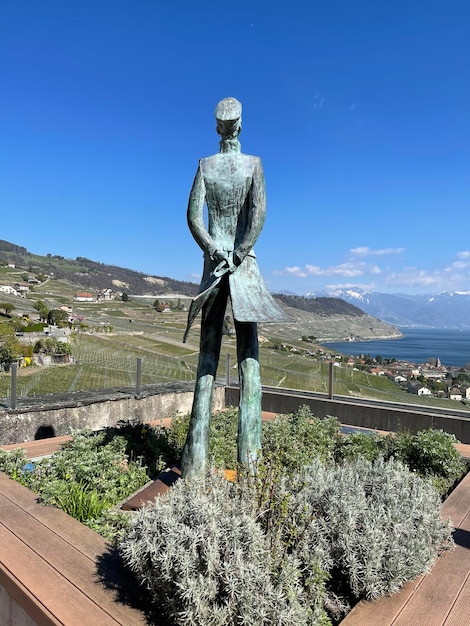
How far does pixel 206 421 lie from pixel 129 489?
3.47 feet

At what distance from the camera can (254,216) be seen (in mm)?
4266

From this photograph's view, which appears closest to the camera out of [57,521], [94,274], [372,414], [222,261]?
[57,521]

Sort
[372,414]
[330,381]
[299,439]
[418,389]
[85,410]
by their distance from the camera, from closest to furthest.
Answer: [299,439], [85,410], [372,414], [418,389], [330,381]

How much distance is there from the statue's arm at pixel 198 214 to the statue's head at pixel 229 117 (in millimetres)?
452

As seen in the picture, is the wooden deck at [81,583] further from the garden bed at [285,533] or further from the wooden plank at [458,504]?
the wooden plank at [458,504]

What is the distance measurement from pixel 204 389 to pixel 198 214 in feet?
5.71

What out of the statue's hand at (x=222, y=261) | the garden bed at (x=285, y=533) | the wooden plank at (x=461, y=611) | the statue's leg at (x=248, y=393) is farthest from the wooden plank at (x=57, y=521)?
the statue's hand at (x=222, y=261)

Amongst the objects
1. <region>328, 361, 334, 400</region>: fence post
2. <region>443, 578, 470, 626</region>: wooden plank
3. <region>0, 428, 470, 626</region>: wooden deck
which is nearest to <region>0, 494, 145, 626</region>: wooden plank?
<region>0, 428, 470, 626</region>: wooden deck

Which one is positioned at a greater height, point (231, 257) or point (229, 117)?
point (229, 117)

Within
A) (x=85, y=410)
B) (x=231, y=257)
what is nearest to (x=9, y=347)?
(x=85, y=410)

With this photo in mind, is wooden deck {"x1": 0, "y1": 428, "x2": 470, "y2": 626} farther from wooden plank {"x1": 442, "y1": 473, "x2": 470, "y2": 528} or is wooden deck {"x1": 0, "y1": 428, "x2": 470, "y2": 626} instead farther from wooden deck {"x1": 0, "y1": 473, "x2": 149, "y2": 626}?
wooden plank {"x1": 442, "y1": 473, "x2": 470, "y2": 528}

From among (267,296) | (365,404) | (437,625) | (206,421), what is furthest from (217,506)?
(365,404)

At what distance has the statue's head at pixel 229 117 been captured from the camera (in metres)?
4.39

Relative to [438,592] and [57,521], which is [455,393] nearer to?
[438,592]
